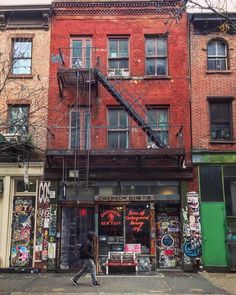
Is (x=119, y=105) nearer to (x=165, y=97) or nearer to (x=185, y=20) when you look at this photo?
(x=165, y=97)

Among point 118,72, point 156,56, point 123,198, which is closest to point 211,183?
point 123,198

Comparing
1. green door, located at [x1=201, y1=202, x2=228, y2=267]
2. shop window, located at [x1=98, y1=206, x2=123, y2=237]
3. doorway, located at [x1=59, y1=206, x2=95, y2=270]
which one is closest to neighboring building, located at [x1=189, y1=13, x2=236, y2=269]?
green door, located at [x1=201, y1=202, x2=228, y2=267]

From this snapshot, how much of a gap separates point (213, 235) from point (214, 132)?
14.3ft

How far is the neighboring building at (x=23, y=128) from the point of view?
16719 millimetres

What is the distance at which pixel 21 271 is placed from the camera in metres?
16.2

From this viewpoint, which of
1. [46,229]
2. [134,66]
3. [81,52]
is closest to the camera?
[46,229]

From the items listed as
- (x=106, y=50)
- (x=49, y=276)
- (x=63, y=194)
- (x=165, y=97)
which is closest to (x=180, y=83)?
(x=165, y=97)

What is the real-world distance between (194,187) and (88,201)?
4.40 m

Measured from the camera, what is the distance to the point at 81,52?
1844 centimetres

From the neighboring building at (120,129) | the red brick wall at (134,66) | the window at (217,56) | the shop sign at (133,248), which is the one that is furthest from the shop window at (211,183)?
the window at (217,56)

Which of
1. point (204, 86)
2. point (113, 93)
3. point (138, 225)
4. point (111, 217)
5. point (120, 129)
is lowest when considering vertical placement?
point (138, 225)

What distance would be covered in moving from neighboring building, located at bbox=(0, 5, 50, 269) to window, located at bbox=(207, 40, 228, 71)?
23.7 feet

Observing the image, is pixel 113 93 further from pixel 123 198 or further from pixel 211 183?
pixel 211 183

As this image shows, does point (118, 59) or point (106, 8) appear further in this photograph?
point (106, 8)
